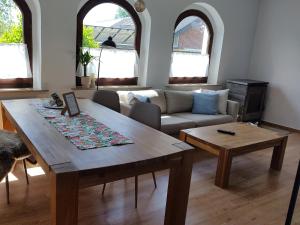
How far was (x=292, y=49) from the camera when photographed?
5301mm

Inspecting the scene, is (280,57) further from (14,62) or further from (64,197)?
(64,197)

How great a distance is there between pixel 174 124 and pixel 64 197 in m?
2.53

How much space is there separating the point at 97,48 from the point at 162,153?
2856 mm

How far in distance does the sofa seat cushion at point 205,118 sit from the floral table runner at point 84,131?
2.01 m

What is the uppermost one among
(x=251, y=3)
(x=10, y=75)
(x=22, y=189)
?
(x=251, y=3)

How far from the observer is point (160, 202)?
260cm

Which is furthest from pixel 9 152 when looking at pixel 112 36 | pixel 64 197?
pixel 112 36

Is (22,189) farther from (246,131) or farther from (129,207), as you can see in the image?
(246,131)

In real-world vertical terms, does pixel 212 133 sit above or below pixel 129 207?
above

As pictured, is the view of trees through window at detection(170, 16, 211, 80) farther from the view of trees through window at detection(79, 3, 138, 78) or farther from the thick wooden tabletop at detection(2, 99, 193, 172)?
the thick wooden tabletop at detection(2, 99, 193, 172)

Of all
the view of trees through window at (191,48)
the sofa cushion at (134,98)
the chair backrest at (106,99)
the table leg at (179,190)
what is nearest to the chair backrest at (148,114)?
the chair backrest at (106,99)

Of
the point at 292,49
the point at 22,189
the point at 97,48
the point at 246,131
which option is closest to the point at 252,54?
the point at 292,49

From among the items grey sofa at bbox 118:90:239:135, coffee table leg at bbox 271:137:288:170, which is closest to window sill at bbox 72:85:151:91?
grey sofa at bbox 118:90:239:135

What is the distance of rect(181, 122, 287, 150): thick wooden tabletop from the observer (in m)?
3.08
